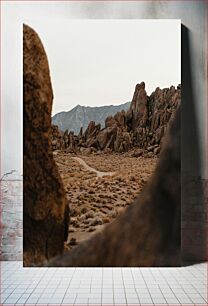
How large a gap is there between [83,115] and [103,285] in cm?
125

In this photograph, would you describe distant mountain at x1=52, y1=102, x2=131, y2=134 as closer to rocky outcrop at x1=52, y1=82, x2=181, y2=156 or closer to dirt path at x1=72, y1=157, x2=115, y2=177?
rocky outcrop at x1=52, y1=82, x2=181, y2=156

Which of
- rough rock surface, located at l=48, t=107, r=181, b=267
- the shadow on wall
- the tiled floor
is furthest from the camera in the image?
the shadow on wall

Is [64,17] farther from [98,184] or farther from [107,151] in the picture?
[98,184]

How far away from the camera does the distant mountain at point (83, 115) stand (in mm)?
3990

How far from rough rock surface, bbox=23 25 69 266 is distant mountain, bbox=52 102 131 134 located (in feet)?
0.25

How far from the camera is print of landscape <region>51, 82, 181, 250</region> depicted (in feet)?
13.0

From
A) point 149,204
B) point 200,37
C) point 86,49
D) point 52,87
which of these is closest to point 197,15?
point 200,37

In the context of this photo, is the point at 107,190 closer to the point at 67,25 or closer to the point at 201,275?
the point at 201,275

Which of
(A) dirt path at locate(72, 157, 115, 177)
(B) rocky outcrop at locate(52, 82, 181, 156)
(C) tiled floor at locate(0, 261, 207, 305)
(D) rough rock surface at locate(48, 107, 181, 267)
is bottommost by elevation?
(C) tiled floor at locate(0, 261, 207, 305)

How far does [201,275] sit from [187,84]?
1396 mm

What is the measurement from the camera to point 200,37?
4090mm

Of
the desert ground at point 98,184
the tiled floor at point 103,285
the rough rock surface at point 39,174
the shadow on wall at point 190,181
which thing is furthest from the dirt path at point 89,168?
the tiled floor at point 103,285

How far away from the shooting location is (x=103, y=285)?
3.48m

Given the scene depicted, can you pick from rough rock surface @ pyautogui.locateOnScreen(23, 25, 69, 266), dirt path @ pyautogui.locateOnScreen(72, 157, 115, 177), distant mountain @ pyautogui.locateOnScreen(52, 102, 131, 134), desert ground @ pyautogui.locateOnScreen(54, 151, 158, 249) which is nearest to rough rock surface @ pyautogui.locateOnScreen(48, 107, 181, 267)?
desert ground @ pyautogui.locateOnScreen(54, 151, 158, 249)
